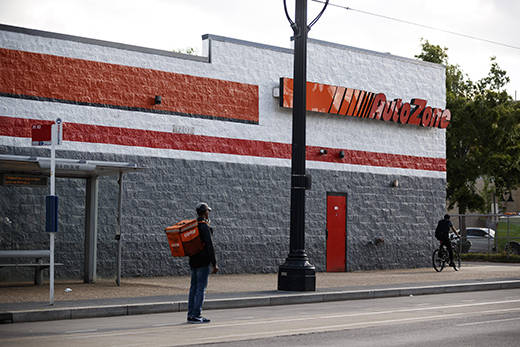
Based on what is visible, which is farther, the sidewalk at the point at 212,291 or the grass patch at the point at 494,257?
the grass patch at the point at 494,257

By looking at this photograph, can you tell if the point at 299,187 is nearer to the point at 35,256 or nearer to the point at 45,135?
the point at 45,135

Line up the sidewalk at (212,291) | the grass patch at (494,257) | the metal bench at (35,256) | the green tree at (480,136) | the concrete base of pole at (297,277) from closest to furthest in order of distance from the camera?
1. the sidewalk at (212,291)
2. the concrete base of pole at (297,277)
3. the metal bench at (35,256)
4. the grass patch at (494,257)
5. the green tree at (480,136)

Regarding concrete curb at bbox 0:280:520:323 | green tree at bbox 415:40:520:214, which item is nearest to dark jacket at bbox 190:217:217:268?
concrete curb at bbox 0:280:520:323

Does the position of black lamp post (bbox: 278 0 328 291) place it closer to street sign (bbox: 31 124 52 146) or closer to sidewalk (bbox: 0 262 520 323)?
sidewalk (bbox: 0 262 520 323)

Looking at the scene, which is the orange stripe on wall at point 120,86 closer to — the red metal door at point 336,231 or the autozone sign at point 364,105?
the autozone sign at point 364,105

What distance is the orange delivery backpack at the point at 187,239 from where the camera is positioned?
12273mm

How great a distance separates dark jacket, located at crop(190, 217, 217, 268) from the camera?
12.3 m

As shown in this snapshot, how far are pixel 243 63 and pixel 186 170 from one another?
3.65m

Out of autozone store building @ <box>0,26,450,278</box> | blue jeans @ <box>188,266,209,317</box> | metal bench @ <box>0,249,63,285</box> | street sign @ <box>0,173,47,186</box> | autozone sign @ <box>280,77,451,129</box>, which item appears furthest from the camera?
autozone sign @ <box>280,77,451,129</box>

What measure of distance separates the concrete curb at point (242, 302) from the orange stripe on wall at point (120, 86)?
24.3ft

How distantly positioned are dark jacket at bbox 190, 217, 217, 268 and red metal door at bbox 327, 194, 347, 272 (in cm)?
1287

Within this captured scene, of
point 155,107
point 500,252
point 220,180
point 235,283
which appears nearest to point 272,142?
point 220,180

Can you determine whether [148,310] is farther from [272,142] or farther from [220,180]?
[272,142]

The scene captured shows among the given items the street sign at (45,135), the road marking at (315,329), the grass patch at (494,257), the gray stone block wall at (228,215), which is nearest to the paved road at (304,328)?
the road marking at (315,329)
